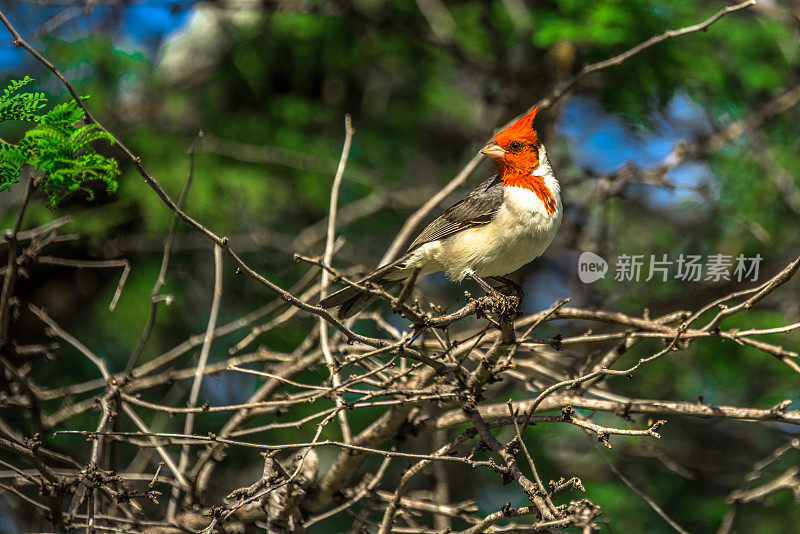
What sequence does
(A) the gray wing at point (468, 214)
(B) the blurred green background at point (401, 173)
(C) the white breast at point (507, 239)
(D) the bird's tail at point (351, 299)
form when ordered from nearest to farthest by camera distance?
(D) the bird's tail at point (351, 299)
(C) the white breast at point (507, 239)
(A) the gray wing at point (468, 214)
(B) the blurred green background at point (401, 173)

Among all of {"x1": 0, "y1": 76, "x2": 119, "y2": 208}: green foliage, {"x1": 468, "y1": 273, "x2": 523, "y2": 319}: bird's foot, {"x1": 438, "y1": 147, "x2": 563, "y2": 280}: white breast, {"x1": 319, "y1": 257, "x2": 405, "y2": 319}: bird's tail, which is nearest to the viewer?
{"x1": 0, "y1": 76, "x2": 119, "y2": 208}: green foliage

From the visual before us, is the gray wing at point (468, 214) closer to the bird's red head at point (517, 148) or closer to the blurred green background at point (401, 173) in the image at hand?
the bird's red head at point (517, 148)

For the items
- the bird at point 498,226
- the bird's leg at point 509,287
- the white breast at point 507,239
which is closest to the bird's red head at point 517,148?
the bird at point 498,226

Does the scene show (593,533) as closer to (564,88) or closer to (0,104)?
(0,104)

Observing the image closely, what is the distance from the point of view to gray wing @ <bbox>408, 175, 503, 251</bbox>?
13.5 feet

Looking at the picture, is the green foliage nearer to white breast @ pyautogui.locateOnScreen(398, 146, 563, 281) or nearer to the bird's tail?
the bird's tail

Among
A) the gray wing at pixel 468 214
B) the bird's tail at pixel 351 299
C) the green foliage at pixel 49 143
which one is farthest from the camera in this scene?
the gray wing at pixel 468 214

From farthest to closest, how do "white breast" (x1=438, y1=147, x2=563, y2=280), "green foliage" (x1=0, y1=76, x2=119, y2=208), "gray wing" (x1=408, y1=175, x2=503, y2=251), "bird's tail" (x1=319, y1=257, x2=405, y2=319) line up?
1. "gray wing" (x1=408, y1=175, x2=503, y2=251)
2. "white breast" (x1=438, y1=147, x2=563, y2=280)
3. "bird's tail" (x1=319, y1=257, x2=405, y2=319)
4. "green foliage" (x1=0, y1=76, x2=119, y2=208)

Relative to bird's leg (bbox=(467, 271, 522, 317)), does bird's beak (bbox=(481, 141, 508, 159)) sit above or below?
above

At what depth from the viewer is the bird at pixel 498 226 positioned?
384 centimetres

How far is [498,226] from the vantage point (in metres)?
3.93

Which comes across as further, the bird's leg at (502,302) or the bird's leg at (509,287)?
the bird's leg at (509,287)

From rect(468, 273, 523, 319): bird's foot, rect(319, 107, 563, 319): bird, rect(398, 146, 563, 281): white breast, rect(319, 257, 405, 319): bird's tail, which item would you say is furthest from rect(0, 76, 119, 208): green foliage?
Answer: rect(398, 146, 563, 281): white breast

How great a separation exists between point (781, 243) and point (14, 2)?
6.05 metres
